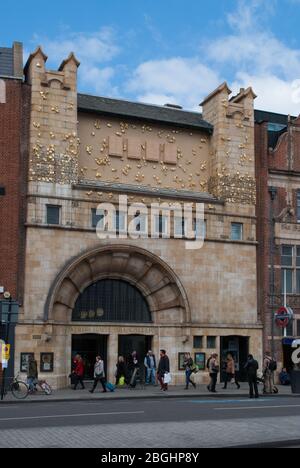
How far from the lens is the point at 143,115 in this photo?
119 feet

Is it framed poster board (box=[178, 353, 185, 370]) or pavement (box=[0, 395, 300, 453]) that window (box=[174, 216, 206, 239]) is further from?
pavement (box=[0, 395, 300, 453])

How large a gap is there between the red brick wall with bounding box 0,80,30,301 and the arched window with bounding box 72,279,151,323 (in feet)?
11.7

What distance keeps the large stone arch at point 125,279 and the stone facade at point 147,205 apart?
0.05 meters

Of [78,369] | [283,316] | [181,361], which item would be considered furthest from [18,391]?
[283,316]

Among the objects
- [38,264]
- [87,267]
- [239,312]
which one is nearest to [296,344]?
[239,312]

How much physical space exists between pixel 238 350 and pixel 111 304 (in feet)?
24.5

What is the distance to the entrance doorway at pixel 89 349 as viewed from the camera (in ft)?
112

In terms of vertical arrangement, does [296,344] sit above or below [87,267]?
below

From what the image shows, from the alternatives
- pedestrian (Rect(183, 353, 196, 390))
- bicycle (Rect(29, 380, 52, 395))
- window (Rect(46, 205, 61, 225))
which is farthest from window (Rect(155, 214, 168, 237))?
bicycle (Rect(29, 380, 52, 395))

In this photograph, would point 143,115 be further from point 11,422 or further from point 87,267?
point 11,422

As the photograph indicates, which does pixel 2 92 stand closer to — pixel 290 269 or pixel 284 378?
pixel 290 269

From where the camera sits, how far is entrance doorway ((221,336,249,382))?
1444 inches

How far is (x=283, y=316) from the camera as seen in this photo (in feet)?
117

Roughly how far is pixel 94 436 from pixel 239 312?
2343 cm
